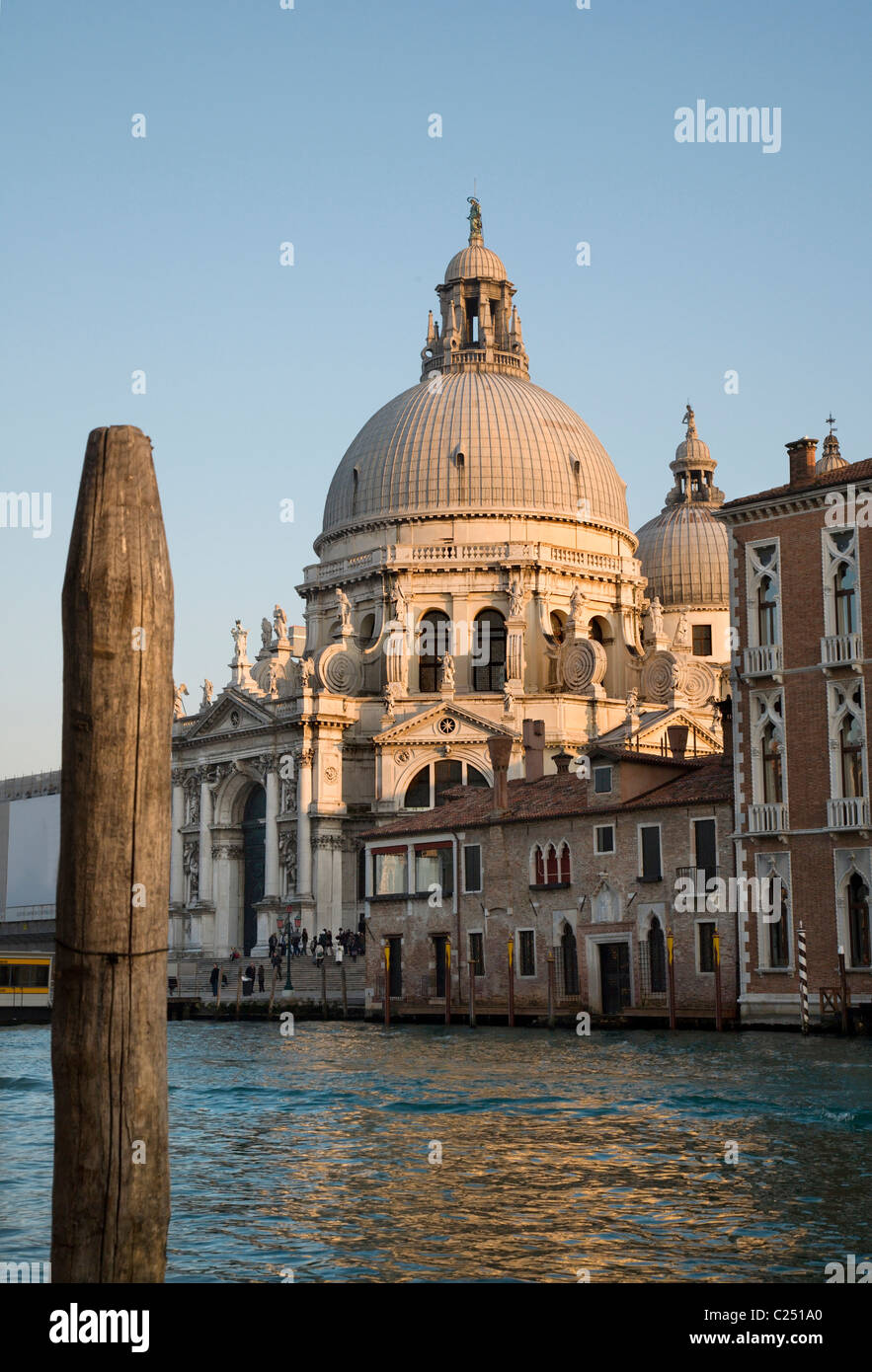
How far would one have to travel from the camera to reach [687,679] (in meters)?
65.6

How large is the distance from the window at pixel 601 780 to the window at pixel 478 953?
4.74 meters

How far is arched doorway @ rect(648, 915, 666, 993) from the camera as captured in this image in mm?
35312

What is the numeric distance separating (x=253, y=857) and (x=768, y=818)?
3501 centimetres

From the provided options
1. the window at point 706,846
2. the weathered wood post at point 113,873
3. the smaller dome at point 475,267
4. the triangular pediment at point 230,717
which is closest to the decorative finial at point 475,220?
the smaller dome at point 475,267

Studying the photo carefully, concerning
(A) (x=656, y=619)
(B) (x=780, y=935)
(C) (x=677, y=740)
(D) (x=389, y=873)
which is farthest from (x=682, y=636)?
(B) (x=780, y=935)

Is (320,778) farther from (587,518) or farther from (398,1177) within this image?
(398,1177)

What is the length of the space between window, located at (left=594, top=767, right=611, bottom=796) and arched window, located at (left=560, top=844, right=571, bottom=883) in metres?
1.42

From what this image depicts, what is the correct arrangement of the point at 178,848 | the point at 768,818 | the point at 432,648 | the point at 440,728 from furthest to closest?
the point at 178,848, the point at 432,648, the point at 440,728, the point at 768,818

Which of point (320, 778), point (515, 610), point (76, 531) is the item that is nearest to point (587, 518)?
point (515, 610)

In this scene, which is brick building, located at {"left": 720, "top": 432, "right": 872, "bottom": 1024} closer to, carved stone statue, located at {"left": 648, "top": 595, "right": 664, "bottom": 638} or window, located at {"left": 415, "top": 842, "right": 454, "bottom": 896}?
window, located at {"left": 415, "top": 842, "right": 454, "bottom": 896}

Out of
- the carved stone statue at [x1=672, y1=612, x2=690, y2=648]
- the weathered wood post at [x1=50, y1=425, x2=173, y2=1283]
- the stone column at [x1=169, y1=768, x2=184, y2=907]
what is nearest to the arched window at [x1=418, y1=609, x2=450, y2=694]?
the carved stone statue at [x1=672, y1=612, x2=690, y2=648]

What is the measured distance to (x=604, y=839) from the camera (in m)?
37.3

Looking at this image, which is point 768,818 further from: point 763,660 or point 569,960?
point 569,960
